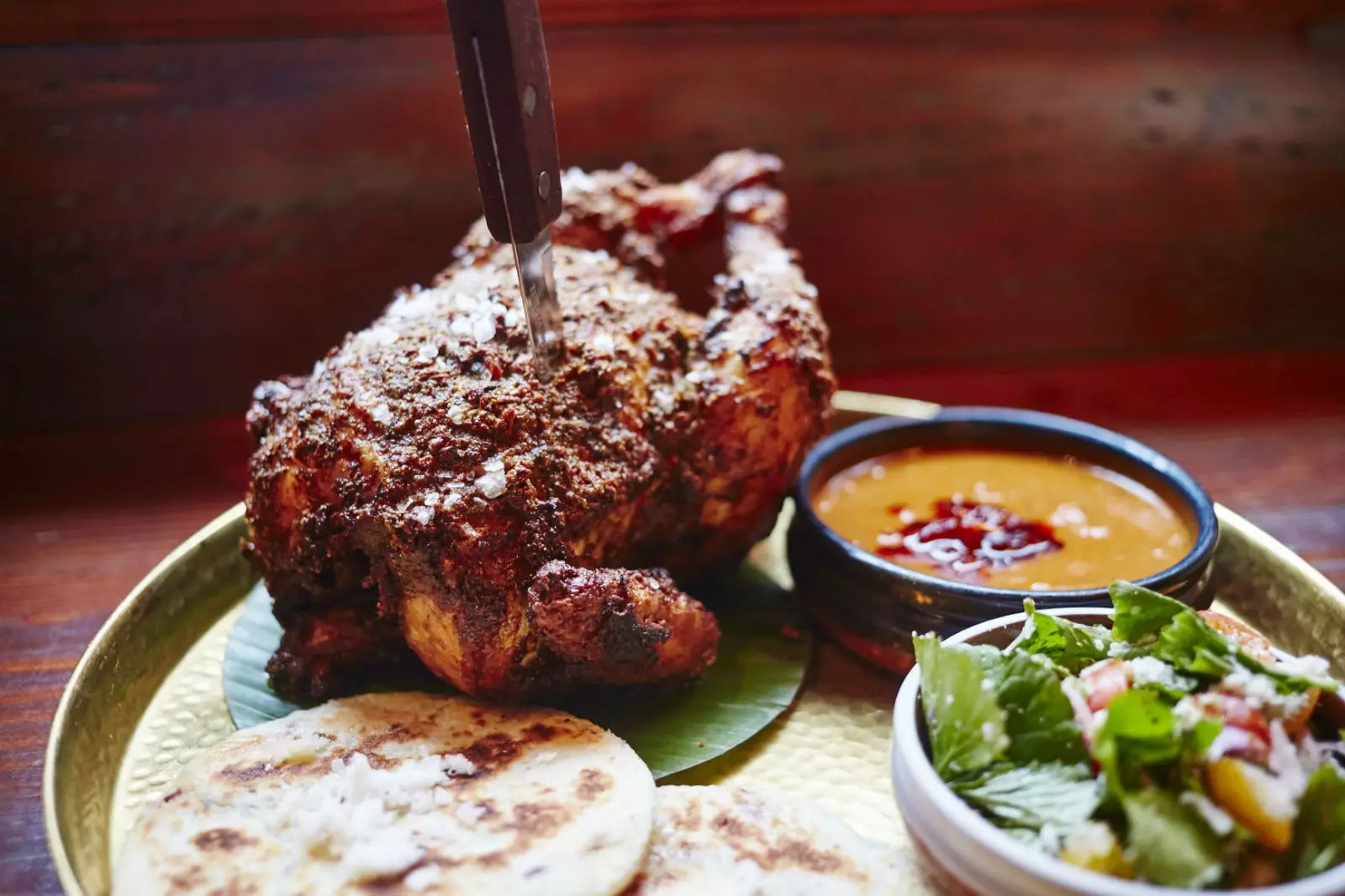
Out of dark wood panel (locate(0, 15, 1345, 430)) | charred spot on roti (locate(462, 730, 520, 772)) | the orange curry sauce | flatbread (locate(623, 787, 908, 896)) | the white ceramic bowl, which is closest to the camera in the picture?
the white ceramic bowl

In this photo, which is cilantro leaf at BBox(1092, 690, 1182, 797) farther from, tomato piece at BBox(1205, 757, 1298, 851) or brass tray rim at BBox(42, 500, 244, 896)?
brass tray rim at BBox(42, 500, 244, 896)

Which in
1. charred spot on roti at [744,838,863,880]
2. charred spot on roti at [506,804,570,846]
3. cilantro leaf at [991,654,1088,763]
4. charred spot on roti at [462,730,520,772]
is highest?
cilantro leaf at [991,654,1088,763]

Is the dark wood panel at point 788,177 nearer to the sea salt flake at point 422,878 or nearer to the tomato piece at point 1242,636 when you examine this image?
the tomato piece at point 1242,636

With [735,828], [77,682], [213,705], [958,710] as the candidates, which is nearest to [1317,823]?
[958,710]

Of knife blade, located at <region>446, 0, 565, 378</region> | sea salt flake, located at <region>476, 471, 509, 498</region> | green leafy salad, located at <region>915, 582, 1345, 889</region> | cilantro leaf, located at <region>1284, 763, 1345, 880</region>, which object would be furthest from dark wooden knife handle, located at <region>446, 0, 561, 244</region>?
cilantro leaf, located at <region>1284, 763, 1345, 880</region>

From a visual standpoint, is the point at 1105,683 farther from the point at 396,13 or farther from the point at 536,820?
the point at 396,13

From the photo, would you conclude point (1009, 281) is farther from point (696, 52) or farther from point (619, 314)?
point (619, 314)

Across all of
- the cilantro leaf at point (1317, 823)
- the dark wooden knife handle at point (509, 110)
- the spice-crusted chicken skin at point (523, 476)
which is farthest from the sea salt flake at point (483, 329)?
the cilantro leaf at point (1317, 823)

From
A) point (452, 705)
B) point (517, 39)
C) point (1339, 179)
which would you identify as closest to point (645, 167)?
point (517, 39)
